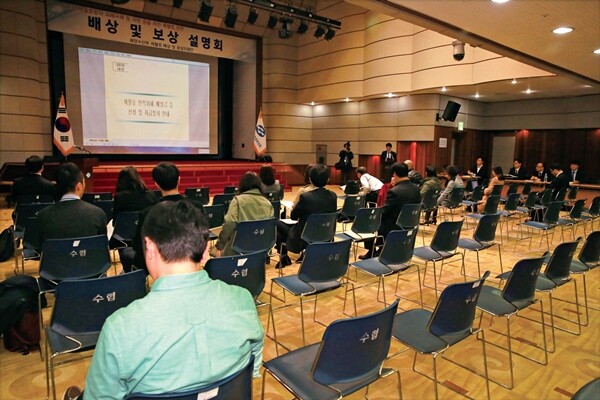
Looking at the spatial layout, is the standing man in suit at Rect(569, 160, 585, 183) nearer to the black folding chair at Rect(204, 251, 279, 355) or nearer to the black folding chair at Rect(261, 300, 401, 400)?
the black folding chair at Rect(204, 251, 279, 355)

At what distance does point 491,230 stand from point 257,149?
9879mm

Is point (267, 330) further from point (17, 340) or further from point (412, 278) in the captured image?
point (412, 278)

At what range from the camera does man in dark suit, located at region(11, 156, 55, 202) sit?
5.60 metres

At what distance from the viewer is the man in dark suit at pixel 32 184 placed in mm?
5602

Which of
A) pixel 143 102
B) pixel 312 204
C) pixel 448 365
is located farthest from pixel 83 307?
pixel 143 102

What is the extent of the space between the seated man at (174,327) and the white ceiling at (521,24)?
12.1ft

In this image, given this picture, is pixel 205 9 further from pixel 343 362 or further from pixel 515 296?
pixel 343 362

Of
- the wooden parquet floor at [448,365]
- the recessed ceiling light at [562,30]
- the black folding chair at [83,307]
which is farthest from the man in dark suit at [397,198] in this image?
the black folding chair at [83,307]

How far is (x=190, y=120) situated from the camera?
1296 cm

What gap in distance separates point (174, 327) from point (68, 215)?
2.51 meters

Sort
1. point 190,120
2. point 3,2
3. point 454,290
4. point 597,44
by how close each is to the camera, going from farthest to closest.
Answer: point 190,120
point 3,2
point 597,44
point 454,290

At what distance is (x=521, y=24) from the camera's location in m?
4.71

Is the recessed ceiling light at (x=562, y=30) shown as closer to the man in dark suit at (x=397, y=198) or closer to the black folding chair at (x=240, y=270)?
the man in dark suit at (x=397, y=198)

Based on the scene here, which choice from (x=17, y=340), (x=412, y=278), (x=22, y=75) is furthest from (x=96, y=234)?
(x=22, y=75)
